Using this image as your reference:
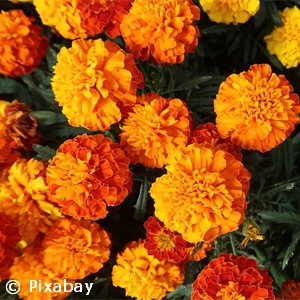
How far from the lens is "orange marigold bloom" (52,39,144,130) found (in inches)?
33.1

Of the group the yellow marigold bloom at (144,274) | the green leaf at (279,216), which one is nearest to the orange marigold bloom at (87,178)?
the yellow marigold bloom at (144,274)

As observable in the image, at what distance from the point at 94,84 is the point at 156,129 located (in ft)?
0.45

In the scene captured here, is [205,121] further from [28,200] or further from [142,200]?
[28,200]

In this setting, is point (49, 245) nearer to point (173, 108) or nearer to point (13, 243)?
point (13, 243)

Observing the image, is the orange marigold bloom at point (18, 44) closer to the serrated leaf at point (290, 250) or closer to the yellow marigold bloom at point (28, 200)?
the yellow marigold bloom at point (28, 200)

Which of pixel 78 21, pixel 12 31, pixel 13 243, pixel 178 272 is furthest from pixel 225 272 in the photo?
pixel 12 31

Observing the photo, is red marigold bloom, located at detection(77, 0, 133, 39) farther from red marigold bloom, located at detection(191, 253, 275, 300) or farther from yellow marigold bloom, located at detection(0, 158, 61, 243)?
red marigold bloom, located at detection(191, 253, 275, 300)

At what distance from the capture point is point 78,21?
96 centimetres

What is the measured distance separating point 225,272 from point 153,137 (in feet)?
0.88

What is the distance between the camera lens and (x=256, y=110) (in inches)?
32.3

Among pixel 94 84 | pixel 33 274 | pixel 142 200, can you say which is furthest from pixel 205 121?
pixel 33 274

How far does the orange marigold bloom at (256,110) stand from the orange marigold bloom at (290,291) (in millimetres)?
337

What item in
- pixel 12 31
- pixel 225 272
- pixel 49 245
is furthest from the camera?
pixel 12 31

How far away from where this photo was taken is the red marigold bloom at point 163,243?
91cm
